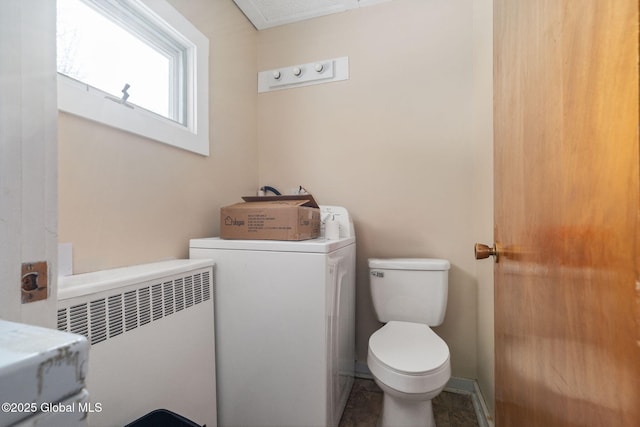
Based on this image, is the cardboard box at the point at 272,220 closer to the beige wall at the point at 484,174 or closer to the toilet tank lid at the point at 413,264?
the toilet tank lid at the point at 413,264

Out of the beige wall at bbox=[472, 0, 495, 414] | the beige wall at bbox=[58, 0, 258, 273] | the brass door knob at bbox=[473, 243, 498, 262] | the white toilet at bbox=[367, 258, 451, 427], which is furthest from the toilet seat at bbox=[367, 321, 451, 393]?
the beige wall at bbox=[58, 0, 258, 273]

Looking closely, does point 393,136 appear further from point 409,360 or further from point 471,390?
point 471,390

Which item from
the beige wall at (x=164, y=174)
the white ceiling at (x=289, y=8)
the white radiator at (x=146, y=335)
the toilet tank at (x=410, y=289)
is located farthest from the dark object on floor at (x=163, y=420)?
the white ceiling at (x=289, y=8)

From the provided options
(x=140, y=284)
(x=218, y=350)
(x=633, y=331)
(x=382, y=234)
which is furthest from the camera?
(x=382, y=234)

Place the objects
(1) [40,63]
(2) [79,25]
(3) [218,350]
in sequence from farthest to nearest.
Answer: (3) [218,350] < (2) [79,25] < (1) [40,63]

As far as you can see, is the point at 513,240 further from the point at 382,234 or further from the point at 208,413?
the point at 208,413

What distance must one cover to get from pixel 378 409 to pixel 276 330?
0.84 meters

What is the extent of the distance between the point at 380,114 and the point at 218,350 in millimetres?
1693

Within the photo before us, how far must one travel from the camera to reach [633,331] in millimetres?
284

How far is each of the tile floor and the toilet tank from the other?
0.46 metres

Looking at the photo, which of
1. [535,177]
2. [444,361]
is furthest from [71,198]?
[444,361]

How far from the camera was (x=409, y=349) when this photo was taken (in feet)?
4.08

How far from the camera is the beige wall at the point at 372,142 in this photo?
1438 mm

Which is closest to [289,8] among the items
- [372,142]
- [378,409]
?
[372,142]
